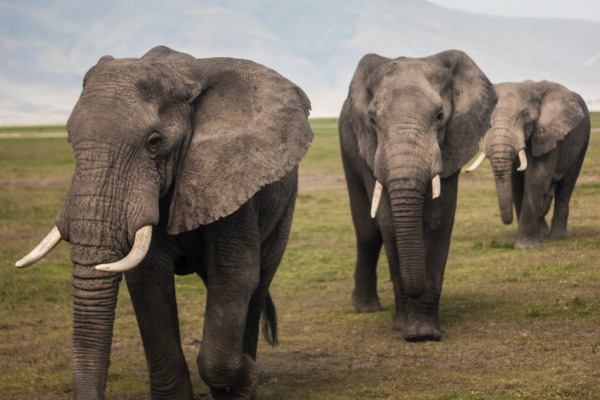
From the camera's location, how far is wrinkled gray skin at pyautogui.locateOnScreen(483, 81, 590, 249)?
498 inches

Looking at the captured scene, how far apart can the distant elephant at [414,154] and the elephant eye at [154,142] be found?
2977 millimetres

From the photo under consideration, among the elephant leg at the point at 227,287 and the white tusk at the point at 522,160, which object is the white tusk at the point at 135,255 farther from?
the white tusk at the point at 522,160

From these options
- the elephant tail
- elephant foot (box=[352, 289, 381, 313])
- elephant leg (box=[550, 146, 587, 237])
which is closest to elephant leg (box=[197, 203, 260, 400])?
the elephant tail

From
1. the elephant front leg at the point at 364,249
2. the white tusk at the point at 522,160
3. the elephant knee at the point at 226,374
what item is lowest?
the elephant knee at the point at 226,374

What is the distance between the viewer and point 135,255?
14.3 feet

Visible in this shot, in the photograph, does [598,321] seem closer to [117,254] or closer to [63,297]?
[117,254]

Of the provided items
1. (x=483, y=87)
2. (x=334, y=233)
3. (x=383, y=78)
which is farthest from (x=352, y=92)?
(x=334, y=233)

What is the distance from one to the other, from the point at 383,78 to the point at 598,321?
9.39 feet

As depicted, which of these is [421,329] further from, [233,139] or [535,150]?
[535,150]

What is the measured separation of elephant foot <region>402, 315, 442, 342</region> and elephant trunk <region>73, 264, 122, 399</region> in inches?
152

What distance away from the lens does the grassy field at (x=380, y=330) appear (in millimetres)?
6422

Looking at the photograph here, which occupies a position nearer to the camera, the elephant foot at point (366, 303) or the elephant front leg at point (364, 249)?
the elephant front leg at point (364, 249)

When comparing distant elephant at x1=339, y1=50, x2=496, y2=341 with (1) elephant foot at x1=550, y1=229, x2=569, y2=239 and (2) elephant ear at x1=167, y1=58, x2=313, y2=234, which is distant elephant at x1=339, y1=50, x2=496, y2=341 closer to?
(2) elephant ear at x1=167, y1=58, x2=313, y2=234

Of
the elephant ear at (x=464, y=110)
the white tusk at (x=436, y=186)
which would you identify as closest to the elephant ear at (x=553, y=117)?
the elephant ear at (x=464, y=110)
